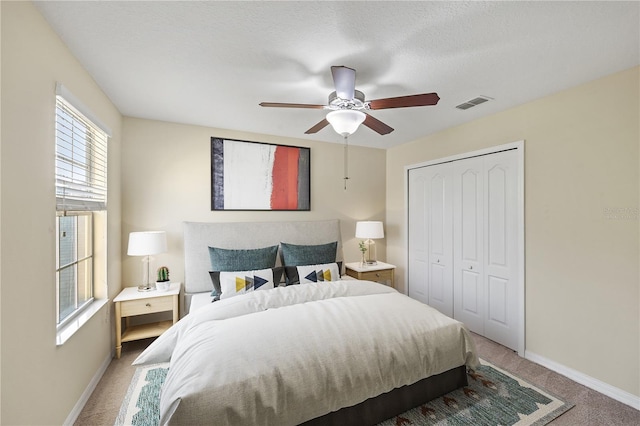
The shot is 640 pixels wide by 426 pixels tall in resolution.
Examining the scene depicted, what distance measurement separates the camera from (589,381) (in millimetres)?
2258

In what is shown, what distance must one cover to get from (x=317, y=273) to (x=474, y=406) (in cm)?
174

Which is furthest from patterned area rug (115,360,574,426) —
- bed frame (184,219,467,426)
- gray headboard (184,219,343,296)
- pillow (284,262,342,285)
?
pillow (284,262,342,285)

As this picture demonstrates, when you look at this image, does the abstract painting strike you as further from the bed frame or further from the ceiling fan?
the ceiling fan

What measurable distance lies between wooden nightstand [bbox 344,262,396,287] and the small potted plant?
2.26 m

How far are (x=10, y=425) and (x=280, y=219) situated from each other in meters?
2.81

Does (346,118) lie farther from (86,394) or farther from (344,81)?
(86,394)

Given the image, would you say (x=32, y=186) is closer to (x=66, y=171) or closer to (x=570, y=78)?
(x=66, y=171)

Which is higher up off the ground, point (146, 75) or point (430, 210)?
point (146, 75)

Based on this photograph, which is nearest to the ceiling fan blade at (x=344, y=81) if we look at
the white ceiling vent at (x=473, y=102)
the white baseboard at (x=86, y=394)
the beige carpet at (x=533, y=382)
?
the white ceiling vent at (x=473, y=102)

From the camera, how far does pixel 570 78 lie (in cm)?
221

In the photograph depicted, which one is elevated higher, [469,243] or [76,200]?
[76,200]

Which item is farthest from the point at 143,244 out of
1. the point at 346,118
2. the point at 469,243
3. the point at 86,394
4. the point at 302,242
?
Answer: the point at 469,243

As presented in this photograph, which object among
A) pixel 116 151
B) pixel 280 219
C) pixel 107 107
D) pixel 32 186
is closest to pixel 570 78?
pixel 280 219

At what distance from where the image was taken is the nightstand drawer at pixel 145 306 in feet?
8.55
